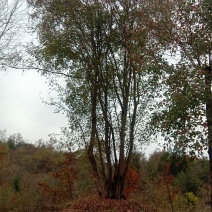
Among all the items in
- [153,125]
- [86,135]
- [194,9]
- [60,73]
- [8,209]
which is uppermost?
[60,73]

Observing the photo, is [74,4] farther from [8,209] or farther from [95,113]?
[8,209]

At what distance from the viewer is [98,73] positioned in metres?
16.3

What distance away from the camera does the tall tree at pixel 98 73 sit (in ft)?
50.1

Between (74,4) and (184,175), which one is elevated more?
(74,4)

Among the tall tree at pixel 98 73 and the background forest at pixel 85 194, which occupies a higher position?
the tall tree at pixel 98 73

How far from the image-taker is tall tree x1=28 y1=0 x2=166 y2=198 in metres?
15.3

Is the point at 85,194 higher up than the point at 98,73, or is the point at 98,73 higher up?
the point at 98,73

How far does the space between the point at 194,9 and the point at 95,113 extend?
29.1 feet

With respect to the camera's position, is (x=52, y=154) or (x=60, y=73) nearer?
(x=60, y=73)

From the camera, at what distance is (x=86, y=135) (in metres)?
17.6

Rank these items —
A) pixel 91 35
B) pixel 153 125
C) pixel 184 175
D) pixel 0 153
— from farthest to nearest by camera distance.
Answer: pixel 0 153
pixel 184 175
pixel 91 35
pixel 153 125

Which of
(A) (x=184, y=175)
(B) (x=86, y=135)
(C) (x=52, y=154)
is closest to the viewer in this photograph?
(B) (x=86, y=135)

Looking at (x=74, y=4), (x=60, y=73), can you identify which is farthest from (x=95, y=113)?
(x=74, y=4)

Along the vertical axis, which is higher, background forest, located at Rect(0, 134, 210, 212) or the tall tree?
the tall tree
